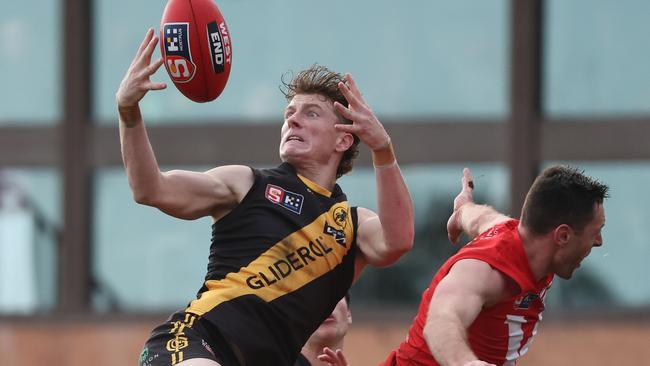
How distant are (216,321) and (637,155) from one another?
732 centimetres

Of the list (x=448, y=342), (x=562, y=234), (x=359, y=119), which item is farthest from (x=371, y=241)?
(x=448, y=342)

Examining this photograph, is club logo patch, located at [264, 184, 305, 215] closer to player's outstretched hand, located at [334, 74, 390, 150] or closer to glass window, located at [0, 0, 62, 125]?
player's outstretched hand, located at [334, 74, 390, 150]

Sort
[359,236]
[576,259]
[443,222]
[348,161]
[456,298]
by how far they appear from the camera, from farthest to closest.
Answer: [443,222]
[348,161]
[359,236]
[576,259]
[456,298]

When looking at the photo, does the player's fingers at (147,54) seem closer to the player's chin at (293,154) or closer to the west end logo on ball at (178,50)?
the west end logo on ball at (178,50)

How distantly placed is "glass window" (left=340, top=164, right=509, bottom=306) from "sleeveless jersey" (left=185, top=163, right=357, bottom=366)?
5.94 metres

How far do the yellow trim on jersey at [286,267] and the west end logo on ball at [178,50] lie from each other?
97cm

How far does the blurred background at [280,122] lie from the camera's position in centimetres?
1272

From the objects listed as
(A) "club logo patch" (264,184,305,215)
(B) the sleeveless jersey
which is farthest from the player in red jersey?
(A) "club logo patch" (264,184,305,215)

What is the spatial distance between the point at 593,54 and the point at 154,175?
7.82m

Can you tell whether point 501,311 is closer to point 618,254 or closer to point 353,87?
point 353,87

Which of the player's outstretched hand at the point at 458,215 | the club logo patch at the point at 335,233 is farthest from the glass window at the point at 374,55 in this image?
the club logo patch at the point at 335,233

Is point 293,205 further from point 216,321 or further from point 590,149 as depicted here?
point 590,149

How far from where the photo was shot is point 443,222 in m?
12.7

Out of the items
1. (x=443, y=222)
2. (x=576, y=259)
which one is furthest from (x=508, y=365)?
(x=443, y=222)
